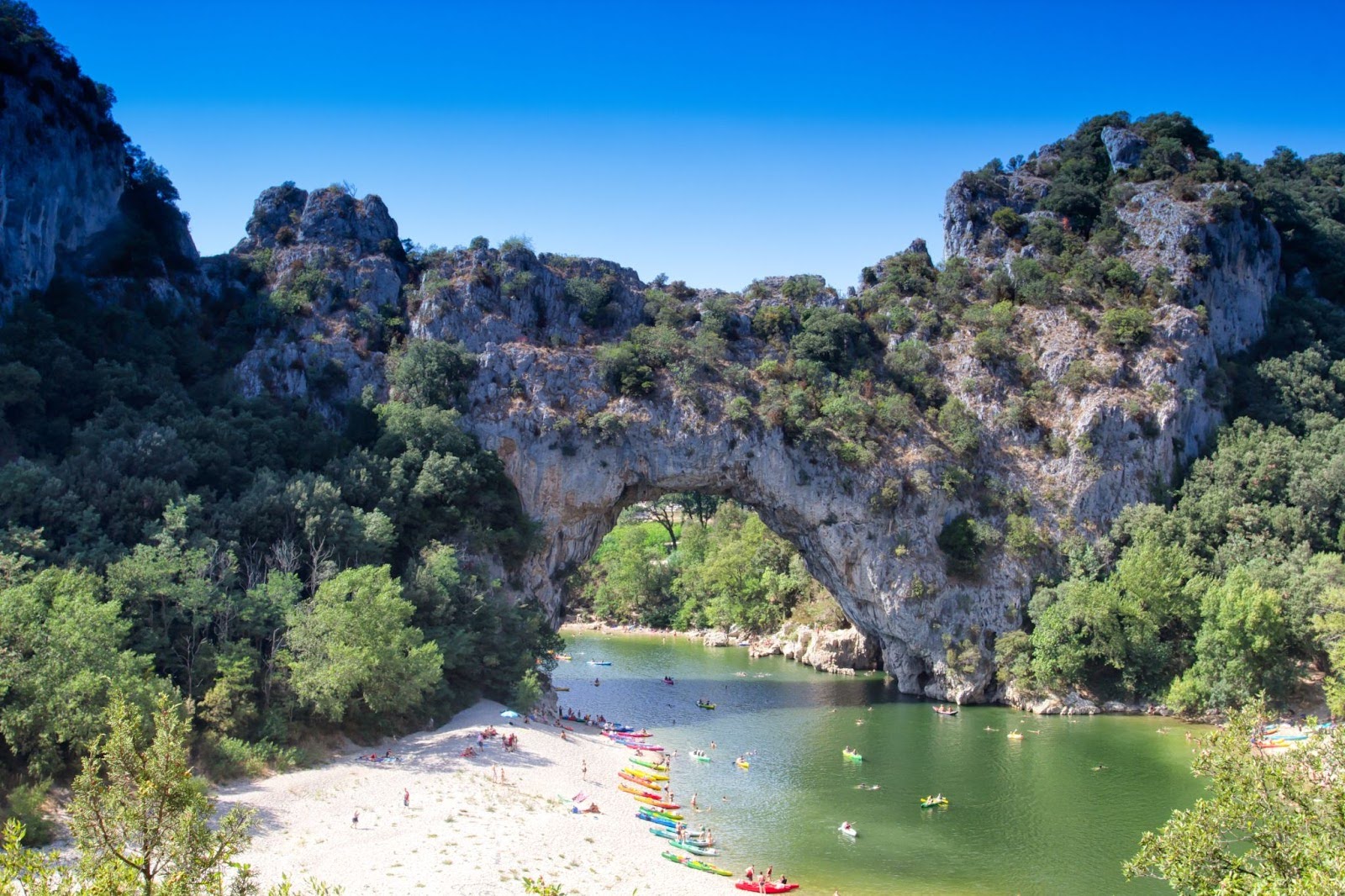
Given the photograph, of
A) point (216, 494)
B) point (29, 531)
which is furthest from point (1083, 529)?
point (29, 531)

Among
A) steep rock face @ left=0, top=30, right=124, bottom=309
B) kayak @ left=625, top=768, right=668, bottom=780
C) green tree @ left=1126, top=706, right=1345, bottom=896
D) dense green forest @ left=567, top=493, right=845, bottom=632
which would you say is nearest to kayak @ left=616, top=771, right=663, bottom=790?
kayak @ left=625, top=768, right=668, bottom=780

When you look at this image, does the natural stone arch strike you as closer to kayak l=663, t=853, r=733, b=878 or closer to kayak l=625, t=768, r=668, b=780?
kayak l=625, t=768, r=668, b=780

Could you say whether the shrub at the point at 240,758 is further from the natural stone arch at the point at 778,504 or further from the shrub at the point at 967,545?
the shrub at the point at 967,545

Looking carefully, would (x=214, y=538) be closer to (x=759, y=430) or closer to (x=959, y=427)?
(x=759, y=430)

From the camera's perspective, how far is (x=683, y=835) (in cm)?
3058

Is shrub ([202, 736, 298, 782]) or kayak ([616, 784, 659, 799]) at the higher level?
shrub ([202, 736, 298, 782])

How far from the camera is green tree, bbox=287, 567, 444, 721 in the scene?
3384 centimetres

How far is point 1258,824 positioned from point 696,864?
16.9 meters

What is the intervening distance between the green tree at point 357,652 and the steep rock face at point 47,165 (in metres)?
26.4

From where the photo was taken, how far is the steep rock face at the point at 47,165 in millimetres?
46469

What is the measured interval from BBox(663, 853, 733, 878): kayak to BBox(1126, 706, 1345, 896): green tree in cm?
1401

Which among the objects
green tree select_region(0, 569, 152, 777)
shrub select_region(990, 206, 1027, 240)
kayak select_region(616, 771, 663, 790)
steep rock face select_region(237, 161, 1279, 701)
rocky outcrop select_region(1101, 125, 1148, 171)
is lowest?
kayak select_region(616, 771, 663, 790)

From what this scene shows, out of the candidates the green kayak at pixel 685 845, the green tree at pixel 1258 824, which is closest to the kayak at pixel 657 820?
the green kayak at pixel 685 845

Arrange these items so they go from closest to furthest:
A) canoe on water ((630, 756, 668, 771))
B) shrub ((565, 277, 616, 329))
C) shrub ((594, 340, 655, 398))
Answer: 1. canoe on water ((630, 756, 668, 771))
2. shrub ((594, 340, 655, 398))
3. shrub ((565, 277, 616, 329))
